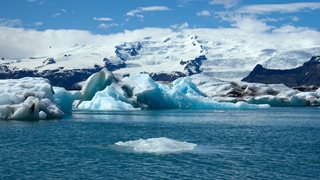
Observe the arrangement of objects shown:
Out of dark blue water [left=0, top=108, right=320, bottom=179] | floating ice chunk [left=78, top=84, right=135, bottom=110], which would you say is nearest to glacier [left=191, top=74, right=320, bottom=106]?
floating ice chunk [left=78, top=84, right=135, bottom=110]

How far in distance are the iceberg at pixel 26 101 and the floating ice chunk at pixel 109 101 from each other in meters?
29.7

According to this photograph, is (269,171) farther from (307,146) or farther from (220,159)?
(307,146)

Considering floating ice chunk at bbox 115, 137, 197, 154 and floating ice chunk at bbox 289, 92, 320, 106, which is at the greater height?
floating ice chunk at bbox 289, 92, 320, 106

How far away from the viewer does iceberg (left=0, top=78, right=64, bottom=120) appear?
51688 millimetres

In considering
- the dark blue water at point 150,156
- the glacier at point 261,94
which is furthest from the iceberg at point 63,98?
the glacier at point 261,94

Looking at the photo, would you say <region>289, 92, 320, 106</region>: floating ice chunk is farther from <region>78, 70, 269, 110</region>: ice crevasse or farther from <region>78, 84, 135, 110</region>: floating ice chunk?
<region>78, 84, 135, 110</region>: floating ice chunk

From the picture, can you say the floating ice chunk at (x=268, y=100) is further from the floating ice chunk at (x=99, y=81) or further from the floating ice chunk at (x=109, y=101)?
the floating ice chunk at (x=109, y=101)

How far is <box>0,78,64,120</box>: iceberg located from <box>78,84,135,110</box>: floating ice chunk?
29670 mm

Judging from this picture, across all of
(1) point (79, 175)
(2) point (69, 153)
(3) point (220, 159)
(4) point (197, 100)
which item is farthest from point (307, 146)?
(4) point (197, 100)

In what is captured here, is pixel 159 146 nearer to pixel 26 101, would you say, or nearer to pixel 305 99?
pixel 26 101

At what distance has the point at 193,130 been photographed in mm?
48625

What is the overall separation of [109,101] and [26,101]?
36633 mm

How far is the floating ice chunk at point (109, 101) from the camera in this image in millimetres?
87562

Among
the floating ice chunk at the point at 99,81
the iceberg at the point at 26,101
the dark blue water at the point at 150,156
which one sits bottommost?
the dark blue water at the point at 150,156
